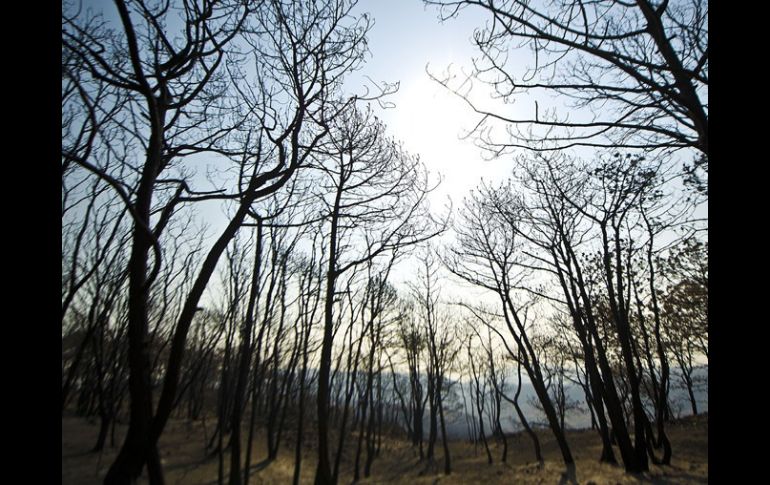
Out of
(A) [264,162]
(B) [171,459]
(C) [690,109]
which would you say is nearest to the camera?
(C) [690,109]

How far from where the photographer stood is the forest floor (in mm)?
11812

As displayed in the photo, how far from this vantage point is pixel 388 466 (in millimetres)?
22984

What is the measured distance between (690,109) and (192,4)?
519cm

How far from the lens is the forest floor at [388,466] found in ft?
38.8

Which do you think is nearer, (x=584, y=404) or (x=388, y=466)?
(x=388, y=466)

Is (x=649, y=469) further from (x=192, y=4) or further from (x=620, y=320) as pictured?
(x=192, y=4)

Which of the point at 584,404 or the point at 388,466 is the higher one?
the point at 388,466

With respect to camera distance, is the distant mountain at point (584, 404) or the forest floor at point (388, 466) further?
the distant mountain at point (584, 404)

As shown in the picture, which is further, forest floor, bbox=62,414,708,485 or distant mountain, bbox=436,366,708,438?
distant mountain, bbox=436,366,708,438
